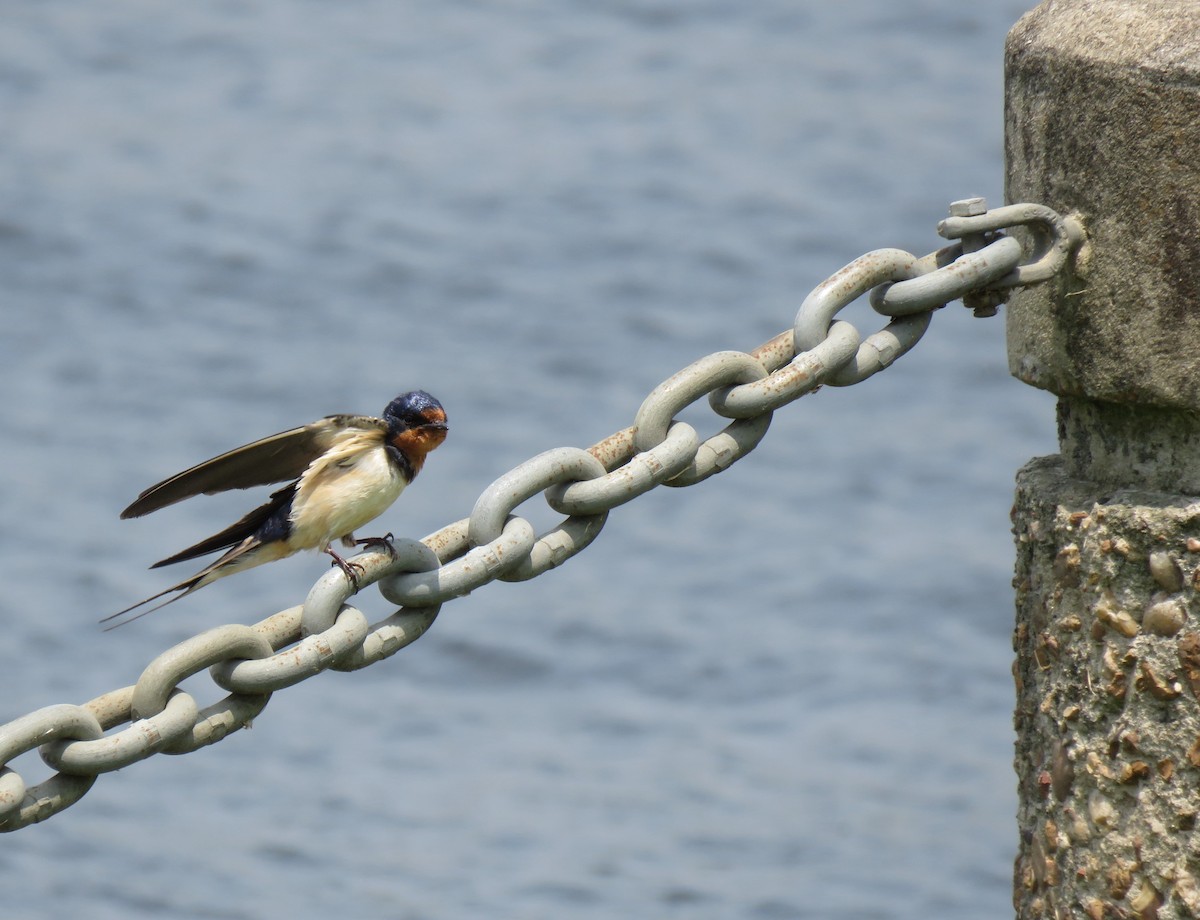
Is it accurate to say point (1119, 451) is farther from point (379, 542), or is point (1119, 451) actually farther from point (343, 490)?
point (343, 490)

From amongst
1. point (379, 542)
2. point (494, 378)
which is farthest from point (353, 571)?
point (494, 378)

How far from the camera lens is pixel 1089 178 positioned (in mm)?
2186

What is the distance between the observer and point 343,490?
265 centimetres

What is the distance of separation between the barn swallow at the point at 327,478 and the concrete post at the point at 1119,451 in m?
0.91

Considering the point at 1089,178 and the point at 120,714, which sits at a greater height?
the point at 1089,178

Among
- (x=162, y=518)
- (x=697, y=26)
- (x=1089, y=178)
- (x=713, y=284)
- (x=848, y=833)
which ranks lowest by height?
(x=848, y=833)

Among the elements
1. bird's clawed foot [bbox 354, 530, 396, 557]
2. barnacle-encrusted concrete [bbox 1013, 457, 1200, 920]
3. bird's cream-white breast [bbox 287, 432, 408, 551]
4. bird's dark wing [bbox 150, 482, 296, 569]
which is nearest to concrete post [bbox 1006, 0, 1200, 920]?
barnacle-encrusted concrete [bbox 1013, 457, 1200, 920]

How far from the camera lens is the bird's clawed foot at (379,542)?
219cm

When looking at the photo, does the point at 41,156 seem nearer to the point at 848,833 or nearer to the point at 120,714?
the point at 848,833

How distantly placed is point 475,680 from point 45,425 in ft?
8.99

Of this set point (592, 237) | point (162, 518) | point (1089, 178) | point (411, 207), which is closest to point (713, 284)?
point (592, 237)

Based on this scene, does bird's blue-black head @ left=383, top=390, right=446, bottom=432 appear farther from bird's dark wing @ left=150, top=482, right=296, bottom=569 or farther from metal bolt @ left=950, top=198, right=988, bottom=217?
metal bolt @ left=950, top=198, right=988, bottom=217

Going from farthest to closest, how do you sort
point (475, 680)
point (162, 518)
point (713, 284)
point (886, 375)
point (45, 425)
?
point (713, 284) → point (886, 375) → point (45, 425) → point (162, 518) → point (475, 680)

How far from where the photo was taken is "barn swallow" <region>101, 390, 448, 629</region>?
261 cm
